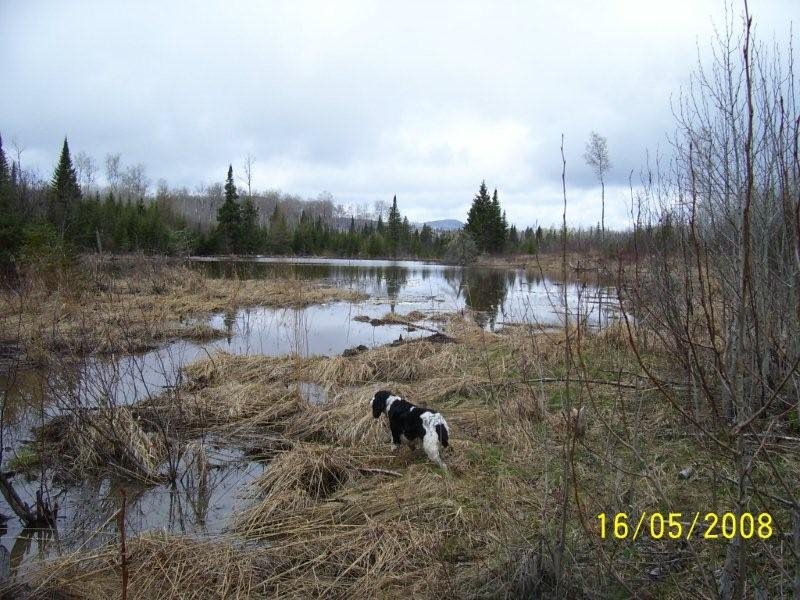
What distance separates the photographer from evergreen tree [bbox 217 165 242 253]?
49.9m

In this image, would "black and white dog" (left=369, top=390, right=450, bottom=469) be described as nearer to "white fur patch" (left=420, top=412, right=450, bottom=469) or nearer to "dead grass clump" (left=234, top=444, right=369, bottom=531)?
"white fur patch" (left=420, top=412, right=450, bottom=469)

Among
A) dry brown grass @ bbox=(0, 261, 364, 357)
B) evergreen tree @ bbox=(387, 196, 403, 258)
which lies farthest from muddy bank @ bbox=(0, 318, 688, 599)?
evergreen tree @ bbox=(387, 196, 403, 258)

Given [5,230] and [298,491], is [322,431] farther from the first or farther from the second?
[5,230]

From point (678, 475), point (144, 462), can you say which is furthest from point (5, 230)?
point (678, 475)

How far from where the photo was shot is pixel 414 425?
5008mm

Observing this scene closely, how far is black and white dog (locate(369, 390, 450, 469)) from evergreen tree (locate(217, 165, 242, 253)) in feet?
158

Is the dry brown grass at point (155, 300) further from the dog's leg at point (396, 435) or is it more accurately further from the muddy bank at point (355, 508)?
the dog's leg at point (396, 435)

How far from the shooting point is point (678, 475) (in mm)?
4039

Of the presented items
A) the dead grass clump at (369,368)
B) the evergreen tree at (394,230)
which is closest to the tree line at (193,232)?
the evergreen tree at (394,230)

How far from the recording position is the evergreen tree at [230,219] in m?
49.9

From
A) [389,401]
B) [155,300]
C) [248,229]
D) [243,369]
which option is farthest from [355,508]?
[248,229]

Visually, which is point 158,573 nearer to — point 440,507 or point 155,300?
point 440,507

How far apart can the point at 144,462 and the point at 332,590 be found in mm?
2965

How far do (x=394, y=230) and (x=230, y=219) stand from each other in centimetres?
2662
